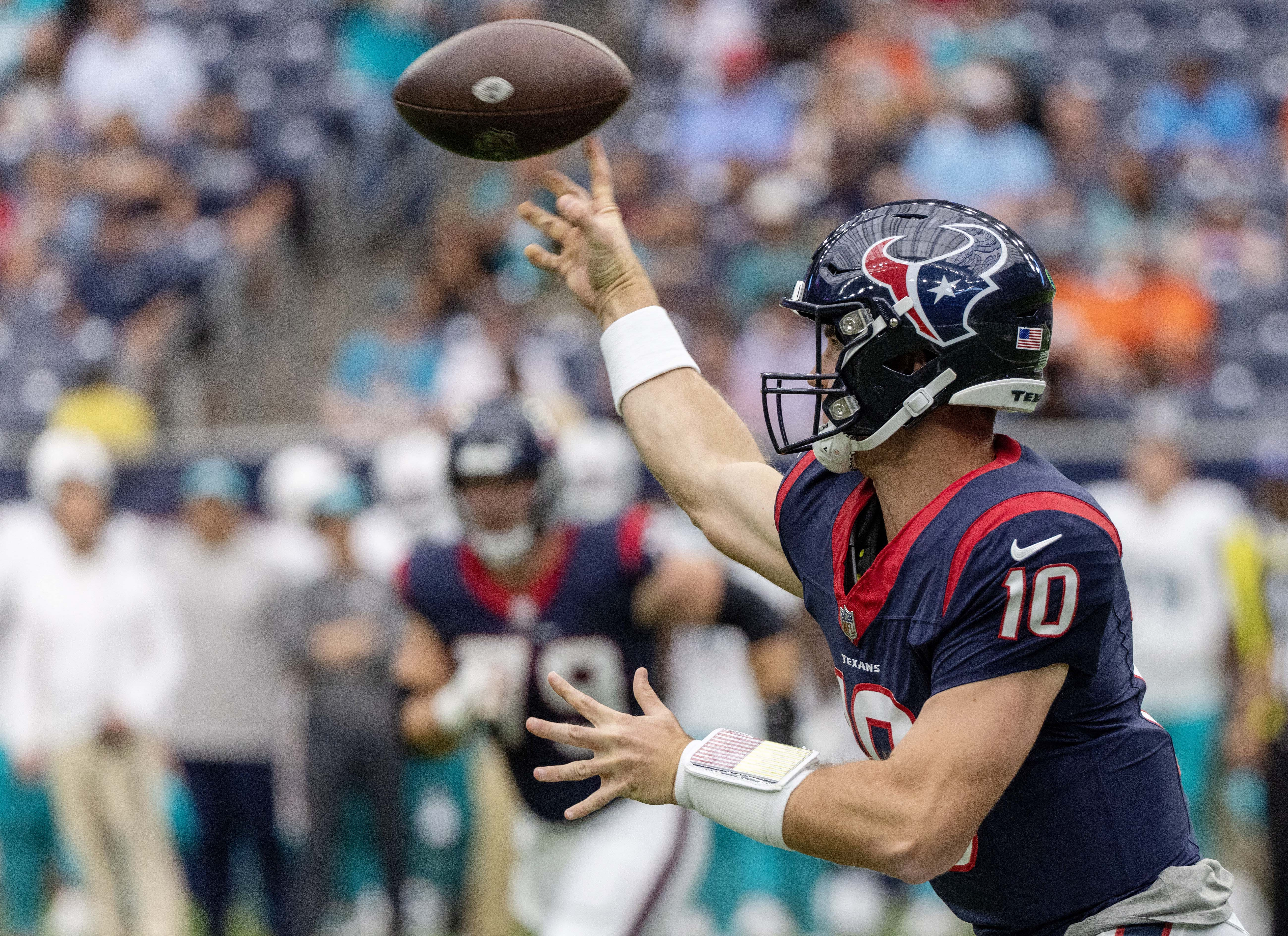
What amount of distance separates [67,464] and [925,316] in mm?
4972

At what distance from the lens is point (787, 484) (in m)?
2.62

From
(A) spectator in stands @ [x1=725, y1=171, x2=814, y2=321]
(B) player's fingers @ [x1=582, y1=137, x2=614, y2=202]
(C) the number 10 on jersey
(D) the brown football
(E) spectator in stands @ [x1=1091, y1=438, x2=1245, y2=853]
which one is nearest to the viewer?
(C) the number 10 on jersey

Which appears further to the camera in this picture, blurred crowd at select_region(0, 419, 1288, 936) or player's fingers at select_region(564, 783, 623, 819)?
blurred crowd at select_region(0, 419, 1288, 936)

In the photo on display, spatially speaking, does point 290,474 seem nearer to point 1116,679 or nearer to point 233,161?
point 233,161

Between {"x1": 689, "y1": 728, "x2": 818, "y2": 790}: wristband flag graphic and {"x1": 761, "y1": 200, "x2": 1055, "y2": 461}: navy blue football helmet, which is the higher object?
{"x1": 761, "y1": 200, "x2": 1055, "y2": 461}: navy blue football helmet

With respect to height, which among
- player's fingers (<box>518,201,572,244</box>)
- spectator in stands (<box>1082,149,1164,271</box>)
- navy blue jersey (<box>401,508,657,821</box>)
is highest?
player's fingers (<box>518,201,572,244</box>)

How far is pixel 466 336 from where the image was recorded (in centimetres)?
736

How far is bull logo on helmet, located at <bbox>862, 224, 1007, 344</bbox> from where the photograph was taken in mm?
2227

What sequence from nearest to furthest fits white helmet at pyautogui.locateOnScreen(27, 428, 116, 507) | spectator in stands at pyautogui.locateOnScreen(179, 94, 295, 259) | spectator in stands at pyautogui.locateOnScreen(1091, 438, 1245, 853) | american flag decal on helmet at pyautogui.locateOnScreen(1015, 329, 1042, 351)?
american flag decal on helmet at pyautogui.locateOnScreen(1015, 329, 1042, 351) < spectator in stands at pyautogui.locateOnScreen(1091, 438, 1245, 853) < white helmet at pyautogui.locateOnScreen(27, 428, 116, 507) < spectator in stands at pyautogui.locateOnScreen(179, 94, 295, 259)

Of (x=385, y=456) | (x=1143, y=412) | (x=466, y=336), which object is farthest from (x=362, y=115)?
(x=1143, y=412)

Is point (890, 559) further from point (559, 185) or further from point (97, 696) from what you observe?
point (97, 696)

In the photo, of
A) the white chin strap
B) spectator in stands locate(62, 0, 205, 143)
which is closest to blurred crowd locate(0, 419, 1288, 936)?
the white chin strap

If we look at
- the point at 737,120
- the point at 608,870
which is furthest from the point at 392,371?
the point at 608,870

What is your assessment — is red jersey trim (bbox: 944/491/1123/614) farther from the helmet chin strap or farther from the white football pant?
the white football pant
